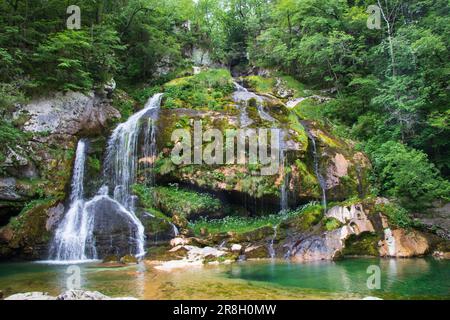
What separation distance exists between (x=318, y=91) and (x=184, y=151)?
12512 mm

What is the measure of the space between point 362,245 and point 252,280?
5.76 metres

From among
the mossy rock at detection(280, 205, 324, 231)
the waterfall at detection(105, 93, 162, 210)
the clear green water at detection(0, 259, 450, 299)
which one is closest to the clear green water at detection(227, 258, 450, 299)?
the clear green water at detection(0, 259, 450, 299)

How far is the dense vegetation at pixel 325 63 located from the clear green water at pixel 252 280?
432 cm

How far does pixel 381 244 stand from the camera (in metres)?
12.4

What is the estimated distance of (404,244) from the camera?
40.2 feet

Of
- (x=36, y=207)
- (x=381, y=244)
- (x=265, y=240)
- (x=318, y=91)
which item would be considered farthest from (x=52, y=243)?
(x=318, y=91)

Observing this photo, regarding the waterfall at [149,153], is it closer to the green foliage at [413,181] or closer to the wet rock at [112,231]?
the wet rock at [112,231]

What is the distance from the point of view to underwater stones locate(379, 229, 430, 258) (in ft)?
39.7

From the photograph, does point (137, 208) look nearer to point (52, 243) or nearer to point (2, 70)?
point (52, 243)

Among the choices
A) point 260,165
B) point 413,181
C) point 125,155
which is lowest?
point 413,181

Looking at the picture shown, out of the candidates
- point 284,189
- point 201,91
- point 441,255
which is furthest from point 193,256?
point 201,91

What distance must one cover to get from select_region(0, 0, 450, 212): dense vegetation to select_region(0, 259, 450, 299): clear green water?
4.32m

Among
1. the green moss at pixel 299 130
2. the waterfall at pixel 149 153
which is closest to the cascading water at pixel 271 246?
the green moss at pixel 299 130

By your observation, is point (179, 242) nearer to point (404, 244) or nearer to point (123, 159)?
point (123, 159)
